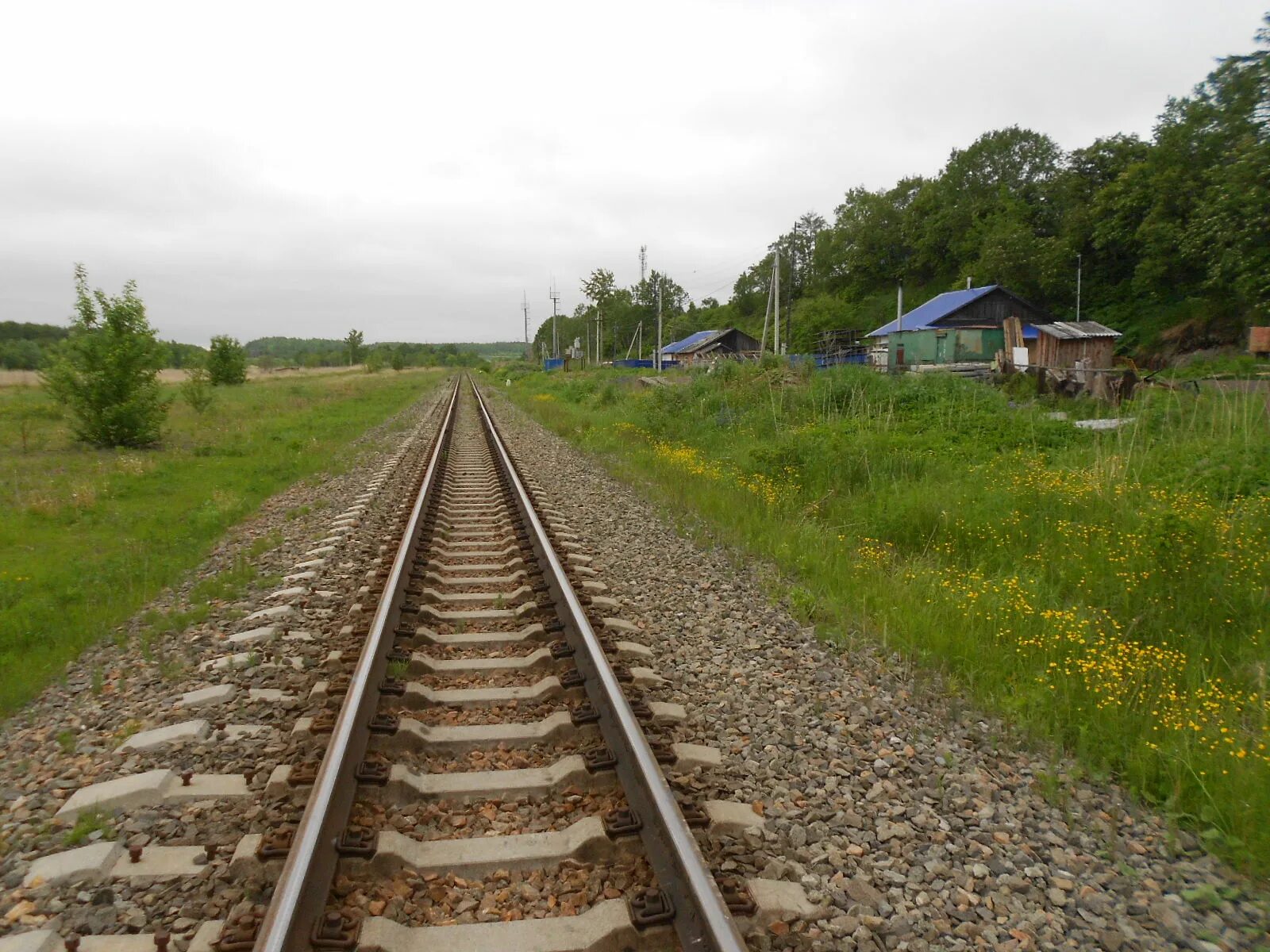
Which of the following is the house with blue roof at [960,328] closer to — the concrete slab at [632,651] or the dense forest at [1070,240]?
the dense forest at [1070,240]

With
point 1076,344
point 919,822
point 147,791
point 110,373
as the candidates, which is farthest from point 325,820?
point 1076,344

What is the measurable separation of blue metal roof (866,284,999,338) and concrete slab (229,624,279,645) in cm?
4257

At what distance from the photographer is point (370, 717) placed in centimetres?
383

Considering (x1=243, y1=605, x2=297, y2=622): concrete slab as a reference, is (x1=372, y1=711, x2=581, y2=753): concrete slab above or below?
below

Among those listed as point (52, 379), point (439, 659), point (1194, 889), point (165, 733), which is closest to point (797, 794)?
point (1194, 889)

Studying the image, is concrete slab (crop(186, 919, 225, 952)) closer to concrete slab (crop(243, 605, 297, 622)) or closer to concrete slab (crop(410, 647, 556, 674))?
concrete slab (crop(410, 647, 556, 674))

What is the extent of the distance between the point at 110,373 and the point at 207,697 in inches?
591

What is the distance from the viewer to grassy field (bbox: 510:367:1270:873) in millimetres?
3869

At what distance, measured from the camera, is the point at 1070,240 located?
56.6m

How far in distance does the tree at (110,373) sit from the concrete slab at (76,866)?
52.9 ft

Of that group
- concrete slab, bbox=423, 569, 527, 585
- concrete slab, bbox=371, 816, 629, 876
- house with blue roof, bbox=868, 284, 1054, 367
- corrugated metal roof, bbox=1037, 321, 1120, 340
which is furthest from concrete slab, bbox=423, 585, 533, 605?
house with blue roof, bbox=868, 284, 1054, 367

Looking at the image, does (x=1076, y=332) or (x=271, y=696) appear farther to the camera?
(x=1076, y=332)

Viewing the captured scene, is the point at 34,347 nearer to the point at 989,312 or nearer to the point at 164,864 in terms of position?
the point at 989,312

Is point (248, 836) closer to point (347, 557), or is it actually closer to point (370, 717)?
point (370, 717)
